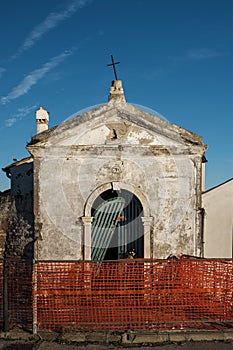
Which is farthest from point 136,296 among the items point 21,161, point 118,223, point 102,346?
point 21,161

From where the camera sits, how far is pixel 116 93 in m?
9.55

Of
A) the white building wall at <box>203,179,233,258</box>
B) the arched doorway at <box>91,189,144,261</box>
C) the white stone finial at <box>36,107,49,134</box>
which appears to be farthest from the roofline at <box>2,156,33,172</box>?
the white building wall at <box>203,179,233,258</box>

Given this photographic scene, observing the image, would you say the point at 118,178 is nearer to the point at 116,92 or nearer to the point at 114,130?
the point at 114,130

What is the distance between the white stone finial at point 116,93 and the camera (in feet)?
30.7

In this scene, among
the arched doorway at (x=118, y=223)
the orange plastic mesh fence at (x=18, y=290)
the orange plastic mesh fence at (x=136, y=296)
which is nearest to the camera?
the orange plastic mesh fence at (x=136, y=296)

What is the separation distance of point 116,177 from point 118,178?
6 centimetres

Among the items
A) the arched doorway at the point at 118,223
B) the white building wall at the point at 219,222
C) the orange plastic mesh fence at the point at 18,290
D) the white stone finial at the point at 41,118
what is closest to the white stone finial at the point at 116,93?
the arched doorway at the point at 118,223

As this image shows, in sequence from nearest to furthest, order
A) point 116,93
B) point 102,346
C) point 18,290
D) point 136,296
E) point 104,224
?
1. point 102,346
2. point 136,296
3. point 18,290
4. point 116,93
5. point 104,224

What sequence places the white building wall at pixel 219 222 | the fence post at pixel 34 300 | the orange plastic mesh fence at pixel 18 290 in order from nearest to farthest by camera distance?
the fence post at pixel 34 300, the orange plastic mesh fence at pixel 18 290, the white building wall at pixel 219 222

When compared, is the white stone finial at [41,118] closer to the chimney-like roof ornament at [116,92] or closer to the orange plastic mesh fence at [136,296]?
the chimney-like roof ornament at [116,92]

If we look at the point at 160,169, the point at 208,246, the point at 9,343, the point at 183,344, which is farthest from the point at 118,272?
the point at 208,246

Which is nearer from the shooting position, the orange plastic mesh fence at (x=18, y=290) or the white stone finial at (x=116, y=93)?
the orange plastic mesh fence at (x=18, y=290)

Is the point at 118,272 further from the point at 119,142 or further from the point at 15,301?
the point at 119,142

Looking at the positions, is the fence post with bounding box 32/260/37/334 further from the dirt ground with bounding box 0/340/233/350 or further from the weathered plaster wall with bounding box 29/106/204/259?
the weathered plaster wall with bounding box 29/106/204/259
